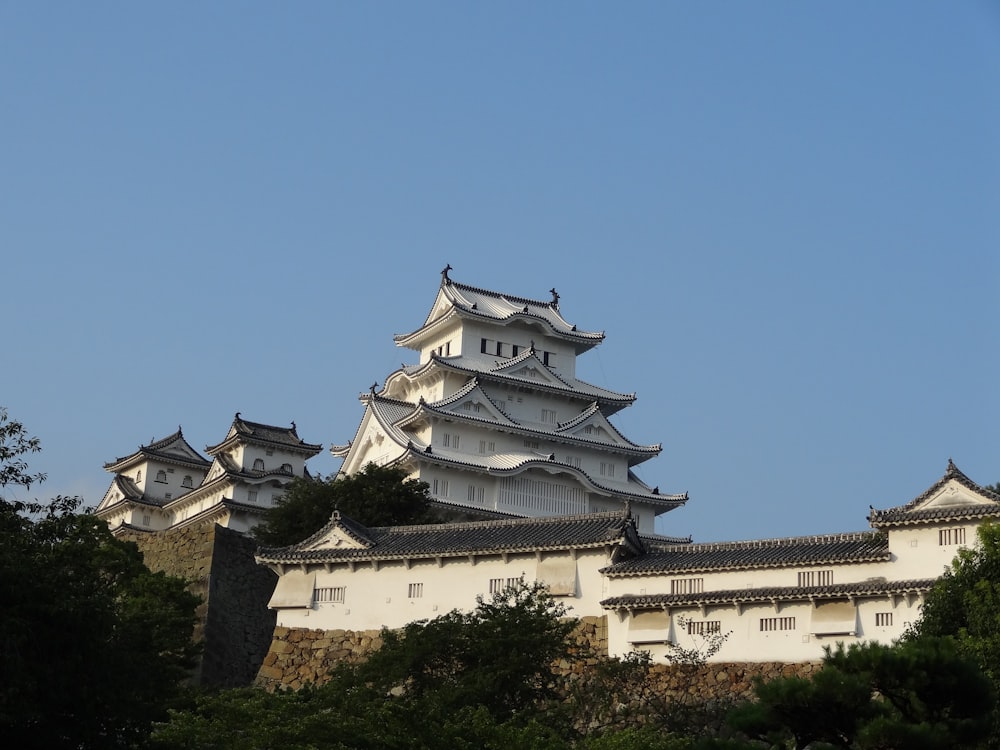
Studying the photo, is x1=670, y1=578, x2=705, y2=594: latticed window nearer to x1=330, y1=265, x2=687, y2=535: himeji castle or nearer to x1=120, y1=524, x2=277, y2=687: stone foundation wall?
x1=120, y1=524, x2=277, y2=687: stone foundation wall

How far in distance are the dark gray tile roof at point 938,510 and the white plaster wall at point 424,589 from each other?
6.17 metres

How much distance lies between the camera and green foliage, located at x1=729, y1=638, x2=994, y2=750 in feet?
71.9

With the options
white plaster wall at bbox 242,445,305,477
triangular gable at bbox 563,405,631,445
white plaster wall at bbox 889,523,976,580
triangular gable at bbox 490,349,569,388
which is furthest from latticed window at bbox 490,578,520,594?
white plaster wall at bbox 242,445,305,477

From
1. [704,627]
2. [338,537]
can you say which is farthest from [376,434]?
[704,627]

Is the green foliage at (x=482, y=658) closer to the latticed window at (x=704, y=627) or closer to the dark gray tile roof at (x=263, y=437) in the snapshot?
the latticed window at (x=704, y=627)

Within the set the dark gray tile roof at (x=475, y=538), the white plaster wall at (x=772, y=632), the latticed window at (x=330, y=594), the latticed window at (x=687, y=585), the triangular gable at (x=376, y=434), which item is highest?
the triangular gable at (x=376, y=434)

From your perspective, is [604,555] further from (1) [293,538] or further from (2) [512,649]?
(1) [293,538]

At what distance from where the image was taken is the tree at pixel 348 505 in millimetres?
44562

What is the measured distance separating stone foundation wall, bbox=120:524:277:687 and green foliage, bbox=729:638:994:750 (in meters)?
18.8

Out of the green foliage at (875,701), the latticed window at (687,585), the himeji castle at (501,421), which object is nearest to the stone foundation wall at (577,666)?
the latticed window at (687,585)

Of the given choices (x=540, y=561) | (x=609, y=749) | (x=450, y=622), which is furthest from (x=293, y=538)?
(x=609, y=749)

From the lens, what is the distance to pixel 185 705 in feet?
94.1

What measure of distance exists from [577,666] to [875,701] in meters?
11.3

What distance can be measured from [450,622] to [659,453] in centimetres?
2768
